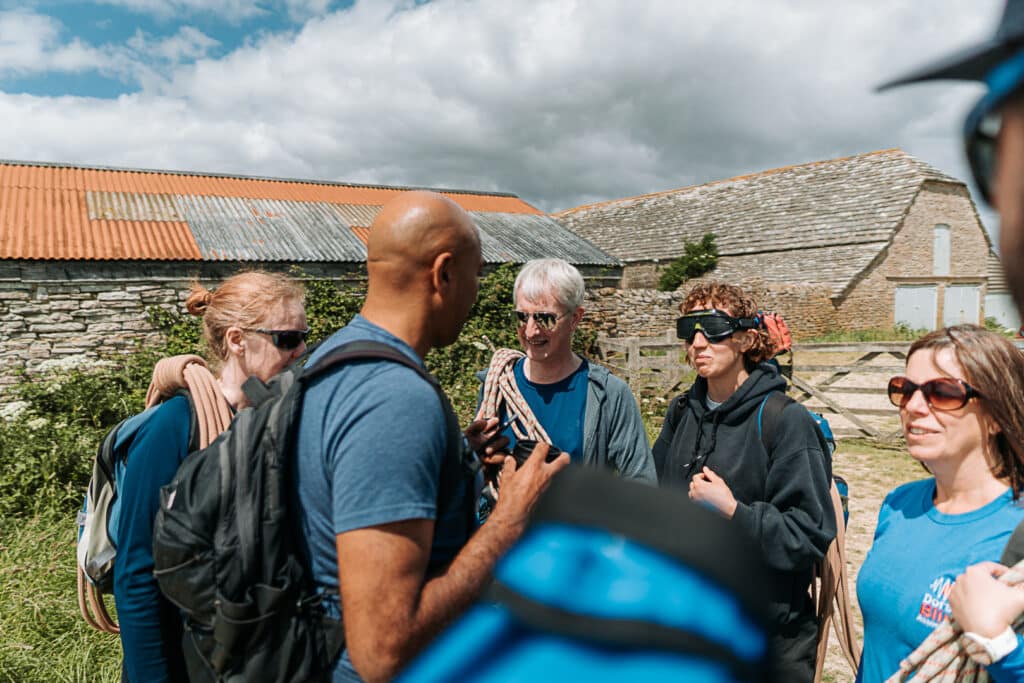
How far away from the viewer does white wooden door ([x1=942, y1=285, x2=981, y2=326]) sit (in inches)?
898

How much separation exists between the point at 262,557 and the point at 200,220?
13586 millimetres

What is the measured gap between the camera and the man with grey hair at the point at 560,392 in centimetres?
264

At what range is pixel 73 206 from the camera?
1270 centimetres

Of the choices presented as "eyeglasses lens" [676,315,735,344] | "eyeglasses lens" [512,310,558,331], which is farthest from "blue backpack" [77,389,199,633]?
"eyeglasses lens" [676,315,735,344]

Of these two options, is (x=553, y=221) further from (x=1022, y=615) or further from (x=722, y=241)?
(x=1022, y=615)

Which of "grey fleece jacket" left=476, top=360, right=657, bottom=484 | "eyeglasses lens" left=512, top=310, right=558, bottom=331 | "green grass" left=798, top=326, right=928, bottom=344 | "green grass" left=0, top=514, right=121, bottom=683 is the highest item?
"eyeglasses lens" left=512, top=310, right=558, bottom=331

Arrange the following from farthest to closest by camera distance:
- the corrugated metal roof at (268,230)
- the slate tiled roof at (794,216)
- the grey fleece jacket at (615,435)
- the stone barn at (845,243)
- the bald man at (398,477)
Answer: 1. the slate tiled roof at (794,216)
2. the stone barn at (845,243)
3. the corrugated metal roof at (268,230)
4. the grey fleece jacket at (615,435)
5. the bald man at (398,477)

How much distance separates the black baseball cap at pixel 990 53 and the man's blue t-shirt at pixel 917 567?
1679 mm

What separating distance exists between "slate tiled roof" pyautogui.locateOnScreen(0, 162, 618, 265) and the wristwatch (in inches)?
464

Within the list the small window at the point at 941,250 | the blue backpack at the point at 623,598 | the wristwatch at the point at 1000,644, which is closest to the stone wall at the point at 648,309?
the small window at the point at 941,250

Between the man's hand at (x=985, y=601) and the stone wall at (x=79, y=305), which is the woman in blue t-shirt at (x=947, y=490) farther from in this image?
the stone wall at (x=79, y=305)

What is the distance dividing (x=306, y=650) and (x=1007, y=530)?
6.24ft

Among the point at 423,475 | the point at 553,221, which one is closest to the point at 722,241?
the point at 553,221

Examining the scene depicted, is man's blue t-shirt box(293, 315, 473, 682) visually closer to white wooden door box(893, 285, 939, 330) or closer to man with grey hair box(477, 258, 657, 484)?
man with grey hair box(477, 258, 657, 484)
